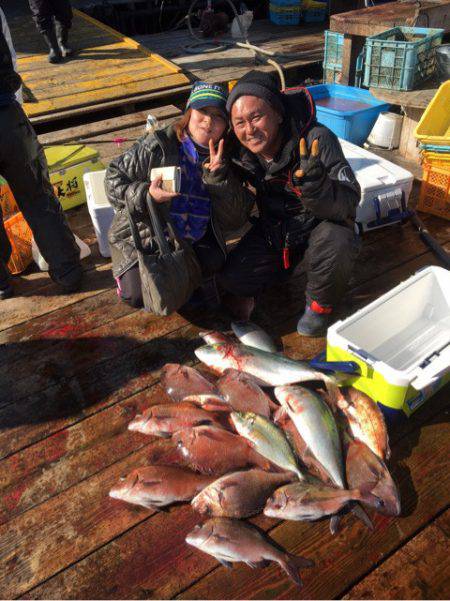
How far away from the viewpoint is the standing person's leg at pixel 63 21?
7.30 m

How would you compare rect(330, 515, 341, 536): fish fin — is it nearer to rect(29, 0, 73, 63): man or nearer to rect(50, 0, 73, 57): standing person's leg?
rect(29, 0, 73, 63): man

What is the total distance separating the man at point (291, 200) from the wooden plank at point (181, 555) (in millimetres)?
1271

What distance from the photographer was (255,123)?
2617mm

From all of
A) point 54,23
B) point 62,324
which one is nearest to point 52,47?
point 54,23

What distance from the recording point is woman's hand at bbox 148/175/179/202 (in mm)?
2672

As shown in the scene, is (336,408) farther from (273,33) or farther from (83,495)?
(273,33)

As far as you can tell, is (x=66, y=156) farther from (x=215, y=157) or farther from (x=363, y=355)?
(x=363, y=355)

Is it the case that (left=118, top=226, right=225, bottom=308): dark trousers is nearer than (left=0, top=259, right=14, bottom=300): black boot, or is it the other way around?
(left=118, top=226, right=225, bottom=308): dark trousers

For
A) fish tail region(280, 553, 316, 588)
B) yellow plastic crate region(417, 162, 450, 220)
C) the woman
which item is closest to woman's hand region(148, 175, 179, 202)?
the woman

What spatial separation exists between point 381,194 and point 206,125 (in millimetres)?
1852

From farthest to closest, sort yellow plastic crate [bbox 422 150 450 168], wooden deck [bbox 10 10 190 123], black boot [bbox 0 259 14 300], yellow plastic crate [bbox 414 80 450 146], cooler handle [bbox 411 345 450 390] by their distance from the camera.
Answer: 1. wooden deck [bbox 10 10 190 123]
2. yellow plastic crate [bbox 414 80 450 146]
3. yellow plastic crate [bbox 422 150 450 168]
4. black boot [bbox 0 259 14 300]
5. cooler handle [bbox 411 345 450 390]

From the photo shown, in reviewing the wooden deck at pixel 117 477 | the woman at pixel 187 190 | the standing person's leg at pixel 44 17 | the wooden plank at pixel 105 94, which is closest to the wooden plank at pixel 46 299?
the wooden deck at pixel 117 477

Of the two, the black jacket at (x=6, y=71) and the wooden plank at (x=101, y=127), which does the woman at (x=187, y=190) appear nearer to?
the black jacket at (x=6, y=71)

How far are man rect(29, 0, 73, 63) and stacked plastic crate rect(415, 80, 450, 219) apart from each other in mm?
5926
